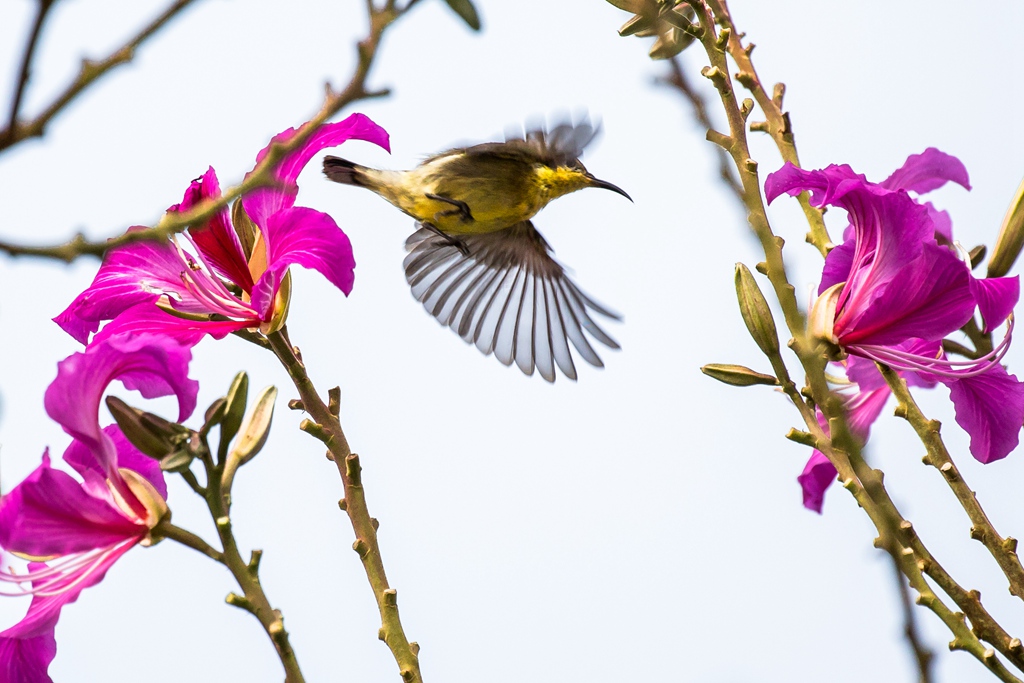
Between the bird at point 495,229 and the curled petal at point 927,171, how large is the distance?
5.97 ft

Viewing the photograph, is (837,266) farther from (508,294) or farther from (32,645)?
(508,294)

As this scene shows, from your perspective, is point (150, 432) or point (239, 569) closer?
point (239, 569)

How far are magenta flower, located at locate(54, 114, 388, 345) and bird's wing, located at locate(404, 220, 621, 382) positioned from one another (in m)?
2.25

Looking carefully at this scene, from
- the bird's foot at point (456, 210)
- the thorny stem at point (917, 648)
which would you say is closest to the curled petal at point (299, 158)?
the thorny stem at point (917, 648)

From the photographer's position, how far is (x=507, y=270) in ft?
16.5

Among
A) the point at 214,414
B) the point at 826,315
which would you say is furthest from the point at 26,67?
the point at 826,315

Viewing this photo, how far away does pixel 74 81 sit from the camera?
108 centimetres

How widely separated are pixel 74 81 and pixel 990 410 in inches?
78.5

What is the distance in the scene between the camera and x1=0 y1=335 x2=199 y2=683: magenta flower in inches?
70.5

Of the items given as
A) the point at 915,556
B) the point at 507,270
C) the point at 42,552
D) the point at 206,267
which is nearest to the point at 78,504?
the point at 42,552

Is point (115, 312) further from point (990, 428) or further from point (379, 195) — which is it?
point (379, 195)

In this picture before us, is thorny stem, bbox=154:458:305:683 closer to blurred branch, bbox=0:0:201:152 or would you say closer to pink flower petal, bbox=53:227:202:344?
pink flower petal, bbox=53:227:202:344

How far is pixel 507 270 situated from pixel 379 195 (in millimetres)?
679

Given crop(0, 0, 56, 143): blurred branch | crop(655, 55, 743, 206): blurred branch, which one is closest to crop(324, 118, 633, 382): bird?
crop(655, 55, 743, 206): blurred branch
